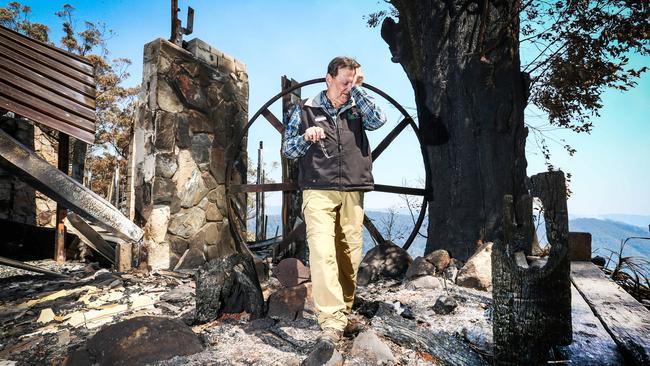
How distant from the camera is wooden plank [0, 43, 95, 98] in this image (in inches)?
187

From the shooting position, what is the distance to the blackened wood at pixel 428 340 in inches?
76.5

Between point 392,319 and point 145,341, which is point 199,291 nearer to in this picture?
point 145,341

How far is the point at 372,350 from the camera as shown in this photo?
6.62ft

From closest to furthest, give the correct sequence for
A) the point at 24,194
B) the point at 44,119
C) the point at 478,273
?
the point at 478,273 < the point at 44,119 < the point at 24,194

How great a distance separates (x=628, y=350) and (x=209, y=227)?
4391 millimetres

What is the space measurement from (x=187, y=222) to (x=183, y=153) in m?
0.88

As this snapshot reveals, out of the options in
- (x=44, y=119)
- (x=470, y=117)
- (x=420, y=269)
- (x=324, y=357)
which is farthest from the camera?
(x=44, y=119)

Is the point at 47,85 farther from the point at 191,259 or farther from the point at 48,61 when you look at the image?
the point at 191,259

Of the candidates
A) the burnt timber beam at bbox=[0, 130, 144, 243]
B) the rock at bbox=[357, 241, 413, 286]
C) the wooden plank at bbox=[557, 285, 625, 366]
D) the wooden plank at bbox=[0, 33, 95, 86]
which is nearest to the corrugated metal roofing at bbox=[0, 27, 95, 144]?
the wooden plank at bbox=[0, 33, 95, 86]

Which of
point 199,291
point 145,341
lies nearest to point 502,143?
point 199,291

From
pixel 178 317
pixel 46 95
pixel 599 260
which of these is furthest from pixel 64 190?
pixel 599 260

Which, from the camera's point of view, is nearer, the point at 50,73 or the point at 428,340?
the point at 428,340

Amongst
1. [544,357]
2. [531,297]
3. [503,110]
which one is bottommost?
[544,357]

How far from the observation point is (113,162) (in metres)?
19.7
